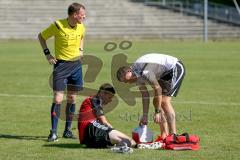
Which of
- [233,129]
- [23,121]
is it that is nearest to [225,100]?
[233,129]

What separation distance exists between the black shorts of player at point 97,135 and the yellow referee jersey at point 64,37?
1.63 m

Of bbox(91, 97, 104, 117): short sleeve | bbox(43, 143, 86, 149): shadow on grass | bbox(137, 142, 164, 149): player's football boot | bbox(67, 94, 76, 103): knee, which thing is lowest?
bbox(43, 143, 86, 149): shadow on grass

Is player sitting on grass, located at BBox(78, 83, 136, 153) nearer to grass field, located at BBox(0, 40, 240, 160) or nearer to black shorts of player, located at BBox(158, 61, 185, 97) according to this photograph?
grass field, located at BBox(0, 40, 240, 160)

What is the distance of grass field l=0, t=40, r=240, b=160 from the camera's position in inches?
Answer: 375

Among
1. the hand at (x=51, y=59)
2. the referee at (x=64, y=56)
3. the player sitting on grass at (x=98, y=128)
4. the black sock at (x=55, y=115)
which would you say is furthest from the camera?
the referee at (x=64, y=56)

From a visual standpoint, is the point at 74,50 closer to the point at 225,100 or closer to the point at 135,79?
the point at 135,79

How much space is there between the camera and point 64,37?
11.0 metres

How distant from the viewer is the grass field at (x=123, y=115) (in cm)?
952

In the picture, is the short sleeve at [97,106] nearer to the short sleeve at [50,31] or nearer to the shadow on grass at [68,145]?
the shadow on grass at [68,145]

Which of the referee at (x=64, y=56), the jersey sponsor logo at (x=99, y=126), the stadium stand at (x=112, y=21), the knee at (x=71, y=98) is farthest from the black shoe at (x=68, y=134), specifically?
the stadium stand at (x=112, y=21)

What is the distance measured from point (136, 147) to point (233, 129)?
2407 millimetres

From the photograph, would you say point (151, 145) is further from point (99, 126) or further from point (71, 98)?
point (71, 98)

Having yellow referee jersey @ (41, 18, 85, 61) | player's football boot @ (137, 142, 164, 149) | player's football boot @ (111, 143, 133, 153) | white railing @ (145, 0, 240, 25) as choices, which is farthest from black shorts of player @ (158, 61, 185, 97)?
white railing @ (145, 0, 240, 25)

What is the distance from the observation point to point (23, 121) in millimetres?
12805
